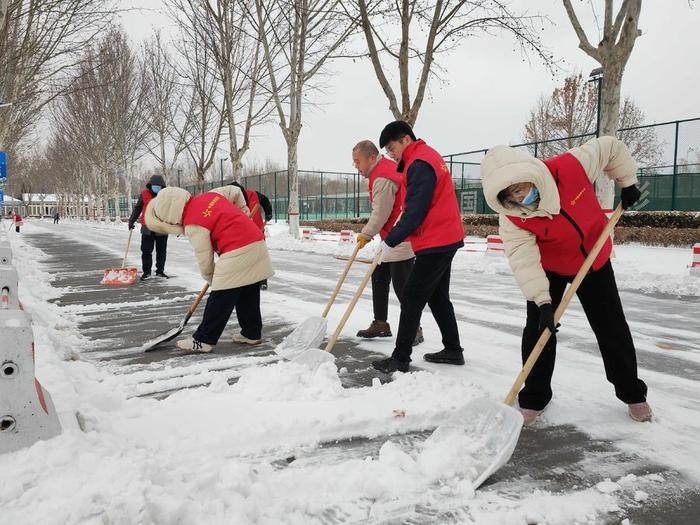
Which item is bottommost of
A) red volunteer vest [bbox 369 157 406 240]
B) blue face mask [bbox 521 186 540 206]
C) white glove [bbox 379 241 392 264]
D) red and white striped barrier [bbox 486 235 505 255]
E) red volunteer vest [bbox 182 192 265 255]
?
red and white striped barrier [bbox 486 235 505 255]

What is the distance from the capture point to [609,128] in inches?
372

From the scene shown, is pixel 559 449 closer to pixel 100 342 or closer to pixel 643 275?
pixel 100 342

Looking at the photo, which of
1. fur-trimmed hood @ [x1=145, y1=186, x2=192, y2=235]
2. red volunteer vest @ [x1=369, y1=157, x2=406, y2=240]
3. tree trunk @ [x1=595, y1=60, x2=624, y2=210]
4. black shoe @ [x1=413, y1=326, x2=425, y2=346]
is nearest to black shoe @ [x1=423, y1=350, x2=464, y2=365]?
black shoe @ [x1=413, y1=326, x2=425, y2=346]

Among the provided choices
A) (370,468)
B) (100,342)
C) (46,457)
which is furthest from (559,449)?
(100,342)

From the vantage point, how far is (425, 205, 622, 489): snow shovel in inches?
90.7

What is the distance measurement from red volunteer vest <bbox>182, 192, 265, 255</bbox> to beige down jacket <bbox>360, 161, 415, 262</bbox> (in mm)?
1050

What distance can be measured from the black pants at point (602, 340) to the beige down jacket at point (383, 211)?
4.83 ft

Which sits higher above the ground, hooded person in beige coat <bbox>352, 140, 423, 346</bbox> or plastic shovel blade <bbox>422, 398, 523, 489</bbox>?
hooded person in beige coat <bbox>352, 140, 423, 346</bbox>

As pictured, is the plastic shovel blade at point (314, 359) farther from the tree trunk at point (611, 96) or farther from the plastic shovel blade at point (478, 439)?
the tree trunk at point (611, 96)

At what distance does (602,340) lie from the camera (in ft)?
9.47

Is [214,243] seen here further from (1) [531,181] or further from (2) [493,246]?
(2) [493,246]

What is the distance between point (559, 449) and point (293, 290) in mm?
5439

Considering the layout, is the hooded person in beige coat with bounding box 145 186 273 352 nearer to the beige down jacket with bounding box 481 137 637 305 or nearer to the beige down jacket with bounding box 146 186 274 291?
the beige down jacket with bounding box 146 186 274 291

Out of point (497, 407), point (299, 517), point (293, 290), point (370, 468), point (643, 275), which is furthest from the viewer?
point (643, 275)
